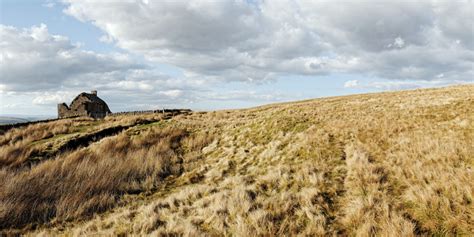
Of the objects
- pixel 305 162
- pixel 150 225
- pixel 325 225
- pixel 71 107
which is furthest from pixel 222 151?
pixel 71 107

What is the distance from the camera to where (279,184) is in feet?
28.8

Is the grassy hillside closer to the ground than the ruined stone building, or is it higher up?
closer to the ground

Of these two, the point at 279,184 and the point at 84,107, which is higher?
the point at 84,107

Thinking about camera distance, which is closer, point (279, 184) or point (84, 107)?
point (279, 184)

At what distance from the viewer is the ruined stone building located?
174 ft

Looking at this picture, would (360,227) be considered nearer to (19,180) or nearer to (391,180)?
(391,180)

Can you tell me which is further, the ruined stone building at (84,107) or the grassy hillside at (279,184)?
the ruined stone building at (84,107)

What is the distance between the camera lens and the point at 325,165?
9492 mm

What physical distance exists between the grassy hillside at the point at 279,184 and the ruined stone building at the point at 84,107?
135ft

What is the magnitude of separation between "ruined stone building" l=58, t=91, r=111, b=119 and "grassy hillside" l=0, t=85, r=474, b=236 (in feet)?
135

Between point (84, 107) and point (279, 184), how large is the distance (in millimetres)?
53303

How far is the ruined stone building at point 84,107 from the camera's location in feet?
174

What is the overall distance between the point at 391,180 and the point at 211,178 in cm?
611

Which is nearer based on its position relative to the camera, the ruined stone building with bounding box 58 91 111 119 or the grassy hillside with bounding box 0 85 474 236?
the grassy hillside with bounding box 0 85 474 236
